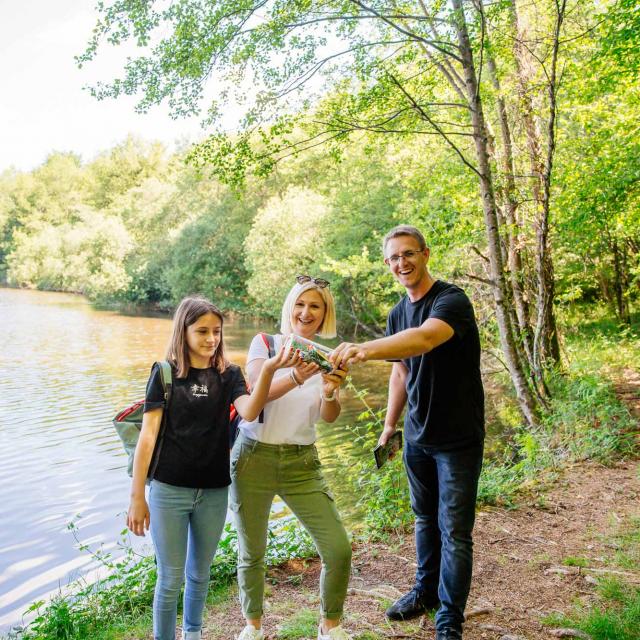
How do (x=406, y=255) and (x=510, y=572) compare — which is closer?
(x=406, y=255)

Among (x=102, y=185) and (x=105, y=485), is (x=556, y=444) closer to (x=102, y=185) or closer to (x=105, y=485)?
(x=105, y=485)

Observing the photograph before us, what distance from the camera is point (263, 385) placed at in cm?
266

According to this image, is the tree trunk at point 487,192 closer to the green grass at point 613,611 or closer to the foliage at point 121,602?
the green grass at point 613,611

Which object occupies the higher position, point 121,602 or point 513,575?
point 513,575

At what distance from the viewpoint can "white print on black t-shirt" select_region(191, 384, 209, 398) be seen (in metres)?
2.82

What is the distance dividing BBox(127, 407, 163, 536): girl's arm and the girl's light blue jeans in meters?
0.06

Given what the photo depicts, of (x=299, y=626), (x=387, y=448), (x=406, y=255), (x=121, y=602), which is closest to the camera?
(x=406, y=255)

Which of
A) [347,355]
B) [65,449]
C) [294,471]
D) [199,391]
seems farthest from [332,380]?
[65,449]

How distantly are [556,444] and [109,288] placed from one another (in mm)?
42451

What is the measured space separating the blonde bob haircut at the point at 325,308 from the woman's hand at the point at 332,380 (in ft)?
1.02

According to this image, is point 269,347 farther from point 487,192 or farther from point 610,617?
point 487,192

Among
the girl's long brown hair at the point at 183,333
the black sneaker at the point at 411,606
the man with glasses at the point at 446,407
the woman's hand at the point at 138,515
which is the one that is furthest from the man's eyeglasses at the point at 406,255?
the black sneaker at the point at 411,606

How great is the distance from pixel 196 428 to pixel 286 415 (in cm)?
44

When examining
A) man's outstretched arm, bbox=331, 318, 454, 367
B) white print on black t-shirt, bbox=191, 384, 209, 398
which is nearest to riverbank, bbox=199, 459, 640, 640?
white print on black t-shirt, bbox=191, 384, 209, 398
